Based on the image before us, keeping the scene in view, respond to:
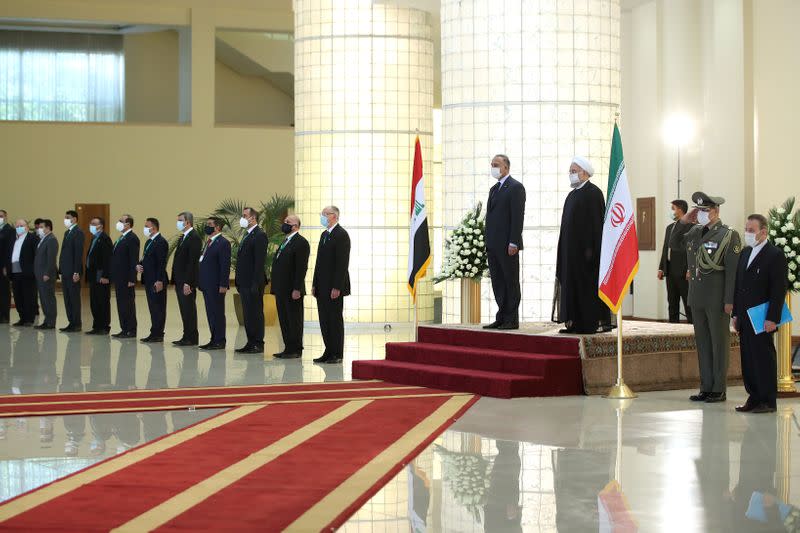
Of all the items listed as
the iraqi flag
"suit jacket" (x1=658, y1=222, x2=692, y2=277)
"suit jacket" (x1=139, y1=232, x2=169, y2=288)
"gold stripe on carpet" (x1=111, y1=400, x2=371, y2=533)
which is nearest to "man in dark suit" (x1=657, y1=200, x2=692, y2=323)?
"suit jacket" (x1=658, y1=222, x2=692, y2=277)

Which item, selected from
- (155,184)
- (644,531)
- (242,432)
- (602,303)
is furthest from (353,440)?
(155,184)

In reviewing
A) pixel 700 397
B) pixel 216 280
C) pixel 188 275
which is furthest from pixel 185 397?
pixel 188 275

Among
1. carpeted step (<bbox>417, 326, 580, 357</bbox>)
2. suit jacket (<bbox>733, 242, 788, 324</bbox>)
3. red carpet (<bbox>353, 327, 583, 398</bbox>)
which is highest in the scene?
suit jacket (<bbox>733, 242, 788, 324</bbox>)

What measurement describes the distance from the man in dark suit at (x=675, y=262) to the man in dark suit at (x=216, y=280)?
511cm

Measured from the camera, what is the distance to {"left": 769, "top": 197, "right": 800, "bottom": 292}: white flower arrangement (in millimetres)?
9547

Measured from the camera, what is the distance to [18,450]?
6969mm

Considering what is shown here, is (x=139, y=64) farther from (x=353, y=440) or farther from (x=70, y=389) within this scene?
(x=353, y=440)

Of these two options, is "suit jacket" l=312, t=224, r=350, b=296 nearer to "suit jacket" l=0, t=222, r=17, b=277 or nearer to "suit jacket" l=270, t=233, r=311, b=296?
"suit jacket" l=270, t=233, r=311, b=296

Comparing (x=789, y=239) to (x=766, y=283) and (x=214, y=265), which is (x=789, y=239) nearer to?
(x=766, y=283)

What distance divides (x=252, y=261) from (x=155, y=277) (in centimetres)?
189

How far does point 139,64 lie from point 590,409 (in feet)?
76.0

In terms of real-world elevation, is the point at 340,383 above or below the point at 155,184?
below

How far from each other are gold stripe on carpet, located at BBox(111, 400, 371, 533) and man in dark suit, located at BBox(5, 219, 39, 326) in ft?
34.0

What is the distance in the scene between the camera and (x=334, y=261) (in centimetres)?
1194
